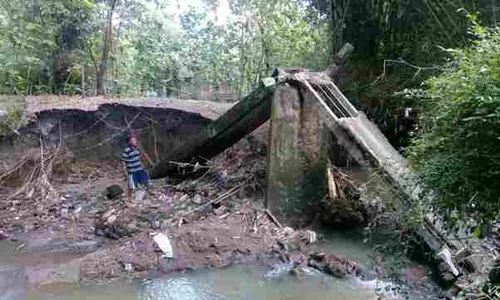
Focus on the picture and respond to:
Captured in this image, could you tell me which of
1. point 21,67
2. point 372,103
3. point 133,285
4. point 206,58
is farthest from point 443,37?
point 21,67

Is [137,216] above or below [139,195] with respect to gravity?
below

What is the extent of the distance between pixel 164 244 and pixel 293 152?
2172mm

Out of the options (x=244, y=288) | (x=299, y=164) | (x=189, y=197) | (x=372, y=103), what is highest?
(x=372, y=103)

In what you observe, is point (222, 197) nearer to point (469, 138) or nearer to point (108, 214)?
point (108, 214)

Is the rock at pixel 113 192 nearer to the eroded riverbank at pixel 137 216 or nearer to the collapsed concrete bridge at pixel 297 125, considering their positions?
the eroded riverbank at pixel 137 216

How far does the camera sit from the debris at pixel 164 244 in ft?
18.8

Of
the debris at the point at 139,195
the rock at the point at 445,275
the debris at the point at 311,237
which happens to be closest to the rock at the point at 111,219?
the debris at the point at 139,195

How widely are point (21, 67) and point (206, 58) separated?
511 centimetres

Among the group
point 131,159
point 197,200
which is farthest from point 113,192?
point 197,200

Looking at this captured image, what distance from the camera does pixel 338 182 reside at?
6.94 metres

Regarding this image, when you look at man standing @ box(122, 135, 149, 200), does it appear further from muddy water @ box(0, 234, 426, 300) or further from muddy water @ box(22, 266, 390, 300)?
muddy water @ box(22, 266, 390, 300)

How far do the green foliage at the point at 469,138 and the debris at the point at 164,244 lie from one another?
3.61 m

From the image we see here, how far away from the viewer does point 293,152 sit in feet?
21.4

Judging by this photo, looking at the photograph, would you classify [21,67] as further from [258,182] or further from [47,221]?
[258,182]
